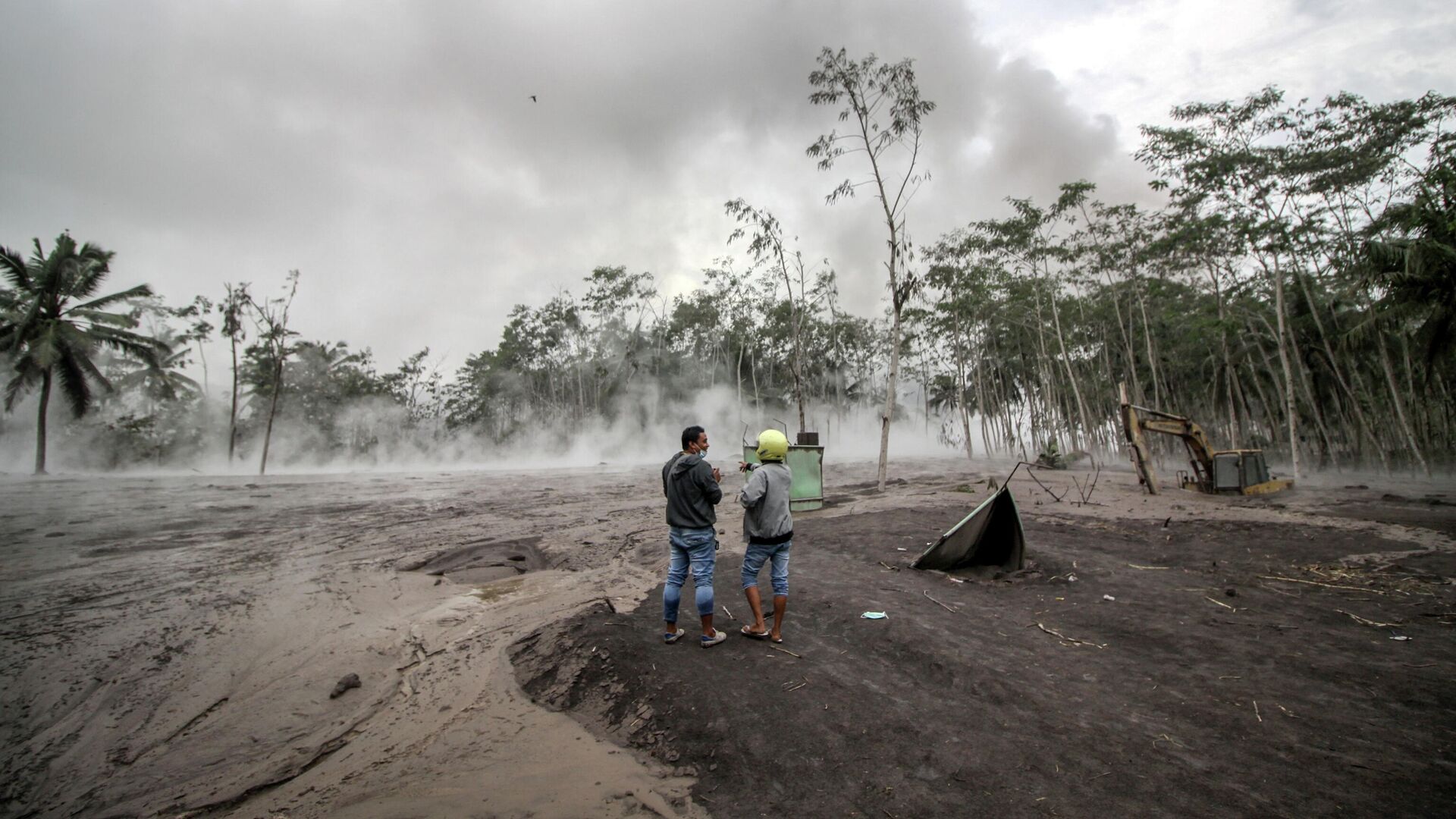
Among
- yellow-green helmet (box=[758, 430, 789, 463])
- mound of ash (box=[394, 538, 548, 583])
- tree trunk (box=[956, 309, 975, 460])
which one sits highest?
tree trunk (box=[956, 309, 975, 460])

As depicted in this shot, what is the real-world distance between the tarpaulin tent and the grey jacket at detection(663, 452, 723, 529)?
3747mm

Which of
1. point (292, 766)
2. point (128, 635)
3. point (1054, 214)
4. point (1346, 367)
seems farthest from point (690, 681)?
point (1346, 367)

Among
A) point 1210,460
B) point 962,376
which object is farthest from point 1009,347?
point 1210,460

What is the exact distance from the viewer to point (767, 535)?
454 centimetres

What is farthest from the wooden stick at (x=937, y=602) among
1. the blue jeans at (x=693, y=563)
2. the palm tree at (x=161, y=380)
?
the palm tree at (x=161, y=380)

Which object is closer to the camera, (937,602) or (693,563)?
(693,563)

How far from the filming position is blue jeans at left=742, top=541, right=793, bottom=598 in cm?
454

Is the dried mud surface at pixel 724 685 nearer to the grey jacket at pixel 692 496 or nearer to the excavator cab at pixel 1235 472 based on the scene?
the grey jacket at pixel 692 496

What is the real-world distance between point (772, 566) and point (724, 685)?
3.36ft

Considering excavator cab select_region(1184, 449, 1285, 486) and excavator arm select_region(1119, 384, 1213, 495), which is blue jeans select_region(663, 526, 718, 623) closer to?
excavator arm select_region(1119, 384, 1213, 495)

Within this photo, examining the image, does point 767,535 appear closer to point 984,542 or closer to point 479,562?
point 984,542

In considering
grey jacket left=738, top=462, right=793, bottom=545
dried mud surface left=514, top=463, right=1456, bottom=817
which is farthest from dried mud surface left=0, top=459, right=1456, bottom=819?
grey jacket left=738, top=462, right=793, bottom=545

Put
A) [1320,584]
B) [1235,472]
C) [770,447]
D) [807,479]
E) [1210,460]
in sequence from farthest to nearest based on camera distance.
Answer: [1210,460] → [1235,472] → [807,479] → [1320,584] → [770,447]

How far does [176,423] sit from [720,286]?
3174 centimetres
